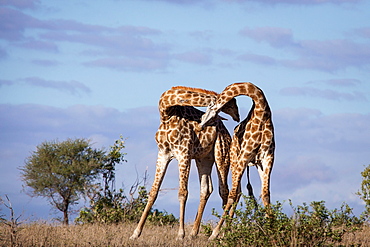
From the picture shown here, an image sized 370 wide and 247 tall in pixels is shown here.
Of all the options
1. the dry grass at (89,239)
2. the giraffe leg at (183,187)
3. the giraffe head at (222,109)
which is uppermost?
the giraffe head at (222,109)

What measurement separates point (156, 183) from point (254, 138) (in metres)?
2.75

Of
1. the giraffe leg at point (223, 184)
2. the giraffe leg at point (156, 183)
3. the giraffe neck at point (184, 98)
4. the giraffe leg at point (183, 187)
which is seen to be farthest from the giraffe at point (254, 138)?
the giraffe leg at point (156, 183)

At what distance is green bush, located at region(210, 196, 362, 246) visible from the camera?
11179mm

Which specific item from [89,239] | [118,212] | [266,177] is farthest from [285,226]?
[118,212]

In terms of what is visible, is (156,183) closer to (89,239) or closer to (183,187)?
(183,187)

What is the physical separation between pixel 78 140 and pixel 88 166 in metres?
1.58

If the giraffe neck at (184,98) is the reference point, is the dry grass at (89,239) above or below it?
below

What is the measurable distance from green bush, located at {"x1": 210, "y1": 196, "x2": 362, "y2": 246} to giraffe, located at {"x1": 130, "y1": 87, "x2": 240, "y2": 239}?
275cm

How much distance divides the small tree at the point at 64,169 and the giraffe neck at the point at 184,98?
7892 mm

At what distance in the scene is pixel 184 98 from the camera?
14.1m

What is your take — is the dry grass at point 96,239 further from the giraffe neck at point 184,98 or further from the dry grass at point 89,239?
the giraffe neck at point 184,98

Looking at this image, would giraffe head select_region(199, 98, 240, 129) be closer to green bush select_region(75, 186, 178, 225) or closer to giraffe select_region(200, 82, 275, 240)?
giraffe select_region(200, 82, 275, 240)

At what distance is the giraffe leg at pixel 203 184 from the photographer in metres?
14.6

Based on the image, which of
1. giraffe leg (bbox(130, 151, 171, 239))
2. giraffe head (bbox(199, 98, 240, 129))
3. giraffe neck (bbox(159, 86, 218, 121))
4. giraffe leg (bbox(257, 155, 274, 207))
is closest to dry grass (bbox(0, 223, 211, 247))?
giraffe leg (bbox(130, 151, 171, 239))
